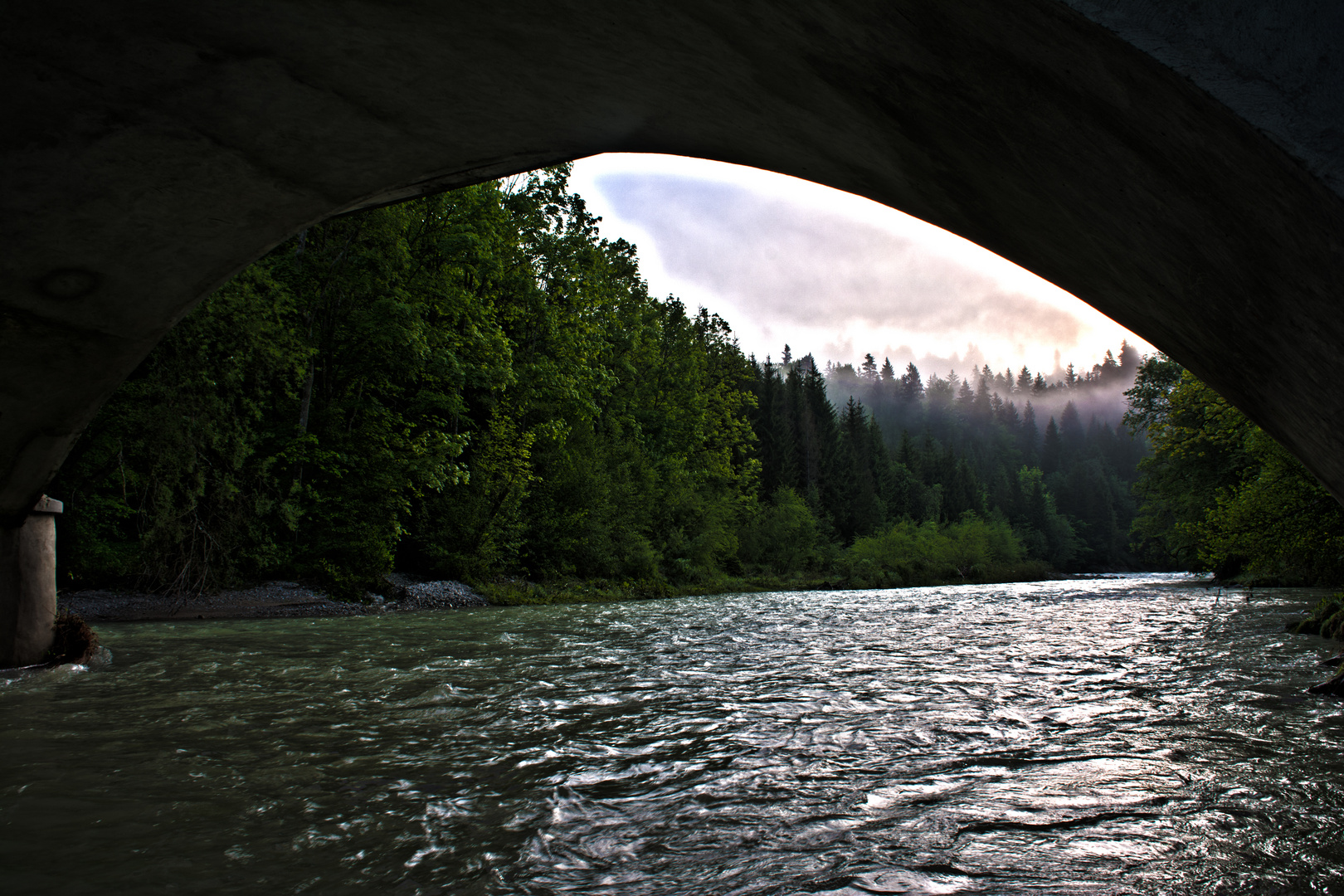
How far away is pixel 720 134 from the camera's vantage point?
359cm

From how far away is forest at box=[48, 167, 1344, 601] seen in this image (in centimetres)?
1513

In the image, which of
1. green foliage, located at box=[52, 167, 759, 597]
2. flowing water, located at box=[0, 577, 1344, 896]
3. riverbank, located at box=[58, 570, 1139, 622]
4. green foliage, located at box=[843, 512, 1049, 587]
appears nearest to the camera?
flowing water, located at box=[0, 577, 1344, 896]

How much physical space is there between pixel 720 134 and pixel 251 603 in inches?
622

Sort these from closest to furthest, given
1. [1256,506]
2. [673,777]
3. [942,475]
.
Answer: [673,777] → [1256,506] → [942,475]

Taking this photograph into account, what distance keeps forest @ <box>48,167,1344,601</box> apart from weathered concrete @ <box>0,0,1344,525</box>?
1129 cm

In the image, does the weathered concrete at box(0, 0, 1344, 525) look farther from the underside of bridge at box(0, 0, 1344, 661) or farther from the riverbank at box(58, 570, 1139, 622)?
the riverbank at box(58, 570, 1139, 622)

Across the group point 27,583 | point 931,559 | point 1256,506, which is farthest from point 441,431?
point 931,559

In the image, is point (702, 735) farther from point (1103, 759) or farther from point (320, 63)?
point (320, 63)

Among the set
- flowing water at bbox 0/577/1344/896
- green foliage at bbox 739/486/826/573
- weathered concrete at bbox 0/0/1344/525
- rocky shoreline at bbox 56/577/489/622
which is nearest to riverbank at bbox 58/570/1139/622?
rocky shoreline at bbox 56/577/489/622

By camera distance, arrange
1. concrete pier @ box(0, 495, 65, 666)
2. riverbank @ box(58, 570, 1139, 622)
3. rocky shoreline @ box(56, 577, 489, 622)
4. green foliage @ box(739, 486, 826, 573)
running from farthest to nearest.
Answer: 1. green foliage @ box(739, 486, 826, 573)
2. riverbank @ box(58, 570, 1139, 622)
3. rocky shoreline @ box(56, 577, 489, 622)
4. concrete pier @ box(0, 495, 65, 666)

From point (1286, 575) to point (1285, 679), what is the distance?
25.0 meters

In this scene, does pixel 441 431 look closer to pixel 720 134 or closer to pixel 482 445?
pixel 482 445

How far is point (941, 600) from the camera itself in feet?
75.3

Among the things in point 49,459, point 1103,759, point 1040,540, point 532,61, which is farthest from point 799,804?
point 1040,540
